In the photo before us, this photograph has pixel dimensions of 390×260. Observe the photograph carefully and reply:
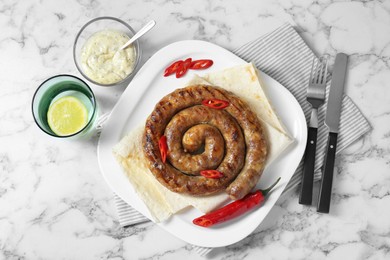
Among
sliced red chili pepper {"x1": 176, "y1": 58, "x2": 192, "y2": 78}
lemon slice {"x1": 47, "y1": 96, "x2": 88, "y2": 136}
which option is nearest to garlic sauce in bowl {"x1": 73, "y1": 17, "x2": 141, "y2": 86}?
lemon slice {"x1": 47, "y1": 96, "x2": 88, "y2": 136}

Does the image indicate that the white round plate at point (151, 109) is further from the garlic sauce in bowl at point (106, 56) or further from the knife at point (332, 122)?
the knife at point (332, 122)

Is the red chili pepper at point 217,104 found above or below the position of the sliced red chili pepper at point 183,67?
below

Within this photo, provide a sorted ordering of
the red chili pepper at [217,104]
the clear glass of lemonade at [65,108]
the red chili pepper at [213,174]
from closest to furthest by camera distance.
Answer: the red chili pepper at [213,174], the red chili pepper at [217,104], the clear glass of lemonade at [65,108]

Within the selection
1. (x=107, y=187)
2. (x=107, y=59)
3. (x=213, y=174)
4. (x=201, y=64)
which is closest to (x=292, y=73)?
(x=201, y=64)

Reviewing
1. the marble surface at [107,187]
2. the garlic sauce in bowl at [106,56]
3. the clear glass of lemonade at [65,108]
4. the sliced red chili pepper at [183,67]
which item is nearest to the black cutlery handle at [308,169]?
the marble surface at [107,187]

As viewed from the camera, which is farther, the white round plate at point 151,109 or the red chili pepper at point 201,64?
the red chili pepper at point 201,64

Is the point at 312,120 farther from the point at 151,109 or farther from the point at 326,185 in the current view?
the point at 151,109
